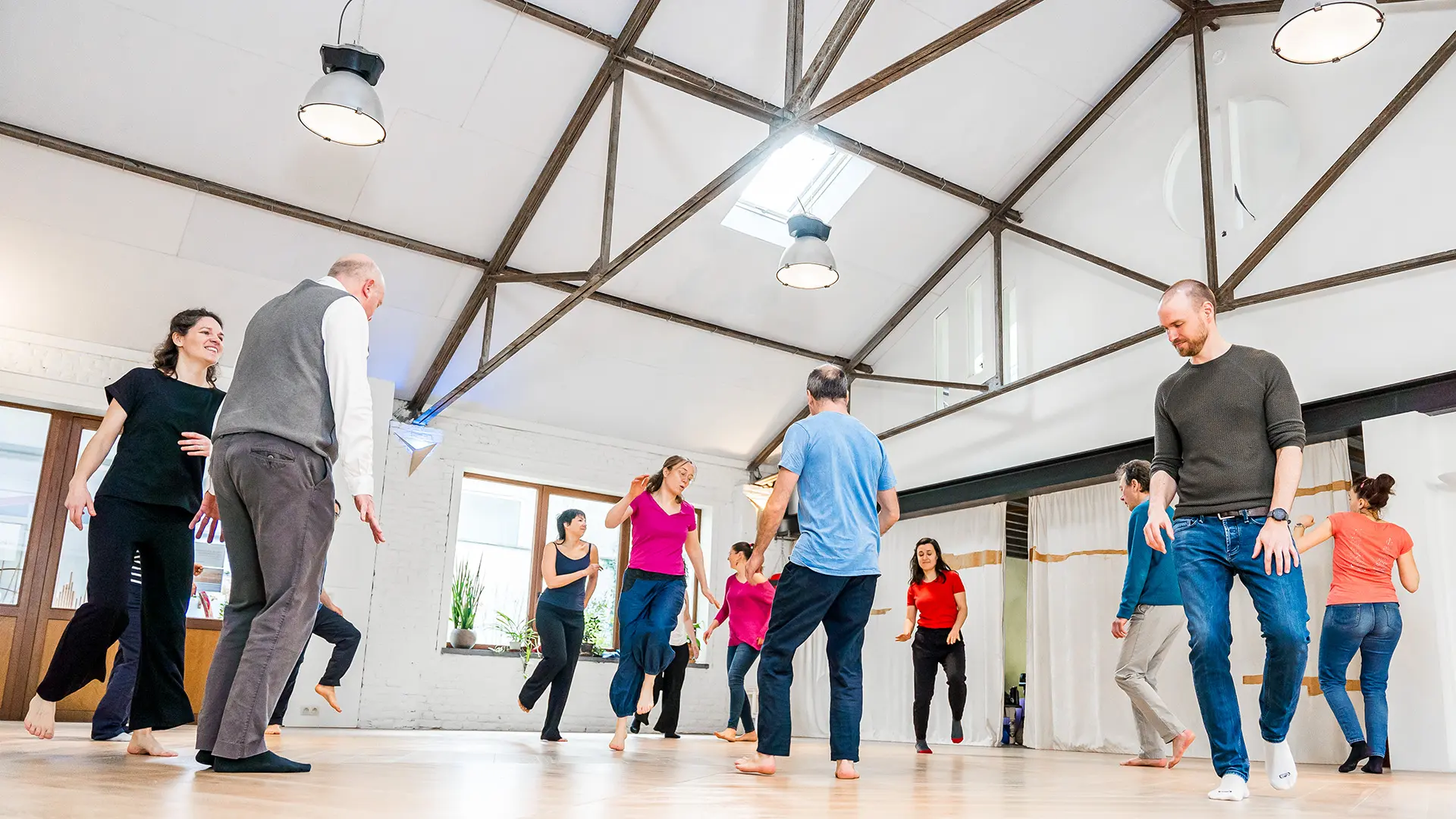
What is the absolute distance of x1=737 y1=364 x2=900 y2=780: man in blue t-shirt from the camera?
3.26 m

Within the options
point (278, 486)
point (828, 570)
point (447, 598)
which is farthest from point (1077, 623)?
point (278, 486)

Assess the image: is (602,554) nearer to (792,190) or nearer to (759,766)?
(792,190)

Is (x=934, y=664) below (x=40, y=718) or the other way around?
the other way around

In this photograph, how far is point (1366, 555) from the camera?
482cm

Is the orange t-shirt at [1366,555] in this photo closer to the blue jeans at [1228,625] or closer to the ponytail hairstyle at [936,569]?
the ponytail hairstyle at [936,569]

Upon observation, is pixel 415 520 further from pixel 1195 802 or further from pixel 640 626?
pixel 1195 802

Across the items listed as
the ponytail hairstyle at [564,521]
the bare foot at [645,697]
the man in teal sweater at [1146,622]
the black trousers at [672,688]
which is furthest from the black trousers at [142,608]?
the black trousers at [672,688]

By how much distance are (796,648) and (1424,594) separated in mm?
4093

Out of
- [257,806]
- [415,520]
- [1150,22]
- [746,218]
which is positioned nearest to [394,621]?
[415,520]

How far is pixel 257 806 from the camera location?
1668mm

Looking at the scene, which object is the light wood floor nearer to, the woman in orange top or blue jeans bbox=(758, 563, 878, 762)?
blue jeans bbox=(758, 563, 878, 762)

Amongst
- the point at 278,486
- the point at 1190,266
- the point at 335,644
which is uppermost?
the point at 1190,266

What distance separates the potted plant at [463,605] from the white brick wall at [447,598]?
0.34ft

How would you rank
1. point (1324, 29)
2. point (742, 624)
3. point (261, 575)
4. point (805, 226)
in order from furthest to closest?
point (805, 226) → point (742, 624) → point (1324, 29) → point (261, 575)
